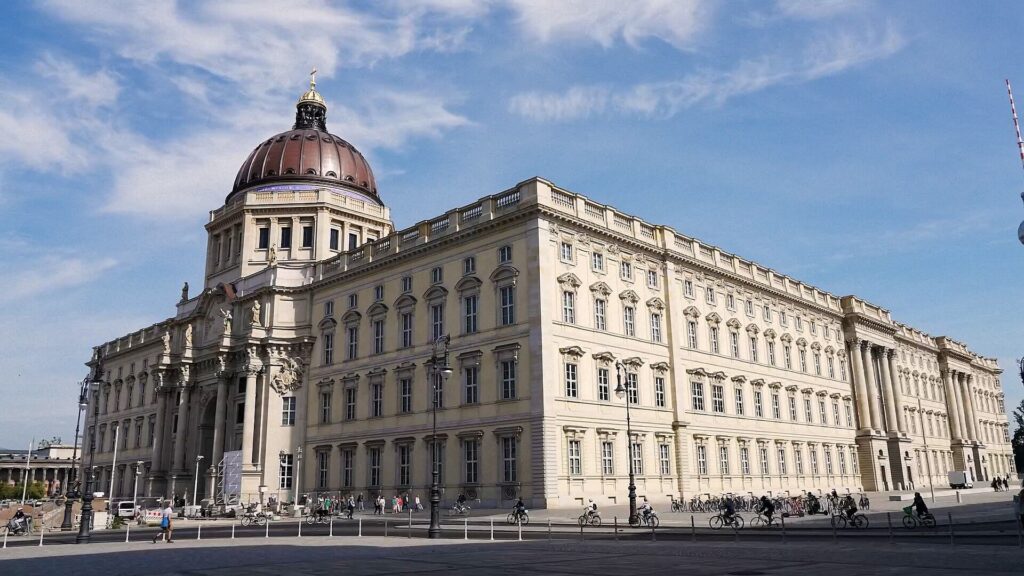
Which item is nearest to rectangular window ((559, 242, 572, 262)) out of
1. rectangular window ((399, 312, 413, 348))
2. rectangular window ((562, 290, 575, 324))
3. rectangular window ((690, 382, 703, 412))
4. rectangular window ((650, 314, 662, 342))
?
rectangular window ((562, 290, 575, 324))

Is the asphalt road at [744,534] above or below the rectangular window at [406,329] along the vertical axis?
below

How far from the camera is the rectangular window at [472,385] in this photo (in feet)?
150

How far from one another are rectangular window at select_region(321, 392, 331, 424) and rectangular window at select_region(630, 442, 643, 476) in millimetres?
22191

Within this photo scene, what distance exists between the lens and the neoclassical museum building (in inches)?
1743

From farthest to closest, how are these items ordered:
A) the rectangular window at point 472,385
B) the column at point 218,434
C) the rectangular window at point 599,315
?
1. the column at point 218,434
2. the rectangular window at point 599,315
3. the rectangular window at point 472,385

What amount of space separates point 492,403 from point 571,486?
6.38m

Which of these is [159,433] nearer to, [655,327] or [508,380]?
[508,380]

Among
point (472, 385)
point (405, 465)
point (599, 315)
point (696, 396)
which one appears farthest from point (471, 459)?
point (696, 396)

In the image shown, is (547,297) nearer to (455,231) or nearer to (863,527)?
(455,231)

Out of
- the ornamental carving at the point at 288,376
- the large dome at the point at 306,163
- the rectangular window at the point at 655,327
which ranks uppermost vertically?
the large dome at the point at 306,163

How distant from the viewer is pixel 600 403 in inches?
1778

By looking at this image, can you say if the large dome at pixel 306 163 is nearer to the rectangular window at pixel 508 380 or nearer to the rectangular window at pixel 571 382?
the rectangular window at pixel 508 380

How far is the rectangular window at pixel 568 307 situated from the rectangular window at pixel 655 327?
7.55m

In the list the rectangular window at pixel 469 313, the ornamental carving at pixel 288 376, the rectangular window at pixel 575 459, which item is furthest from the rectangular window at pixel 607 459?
the ornamental carving at pixel 288 376
